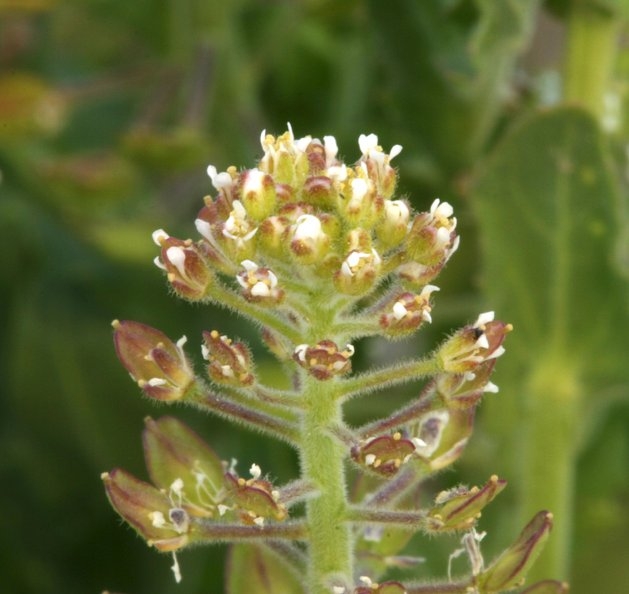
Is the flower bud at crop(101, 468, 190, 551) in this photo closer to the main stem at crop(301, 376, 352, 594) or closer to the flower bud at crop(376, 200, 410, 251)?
the main stem at crop(301, 376, 352, 594)

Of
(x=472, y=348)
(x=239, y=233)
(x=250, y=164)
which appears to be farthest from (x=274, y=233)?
(x=250, y=164)

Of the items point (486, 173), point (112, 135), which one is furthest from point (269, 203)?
point (112, 135)

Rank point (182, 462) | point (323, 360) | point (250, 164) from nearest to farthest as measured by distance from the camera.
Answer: point (323, 360), point (182, 462), point (250, 164)

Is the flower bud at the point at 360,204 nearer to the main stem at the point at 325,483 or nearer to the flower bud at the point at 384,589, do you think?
the main stem at the point at 325,483

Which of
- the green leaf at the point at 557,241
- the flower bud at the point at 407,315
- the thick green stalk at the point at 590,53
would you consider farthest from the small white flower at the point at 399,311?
the thick green stalk at the point at 590,53

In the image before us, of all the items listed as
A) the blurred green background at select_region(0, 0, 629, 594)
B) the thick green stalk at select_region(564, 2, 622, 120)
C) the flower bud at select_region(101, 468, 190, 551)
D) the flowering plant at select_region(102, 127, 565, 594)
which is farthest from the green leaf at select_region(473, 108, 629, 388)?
the flower bud at select_region(101, 468, 190, 551)

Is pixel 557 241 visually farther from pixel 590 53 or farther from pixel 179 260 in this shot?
pixel 179 260

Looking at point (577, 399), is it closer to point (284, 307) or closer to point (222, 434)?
point (222, 434)
